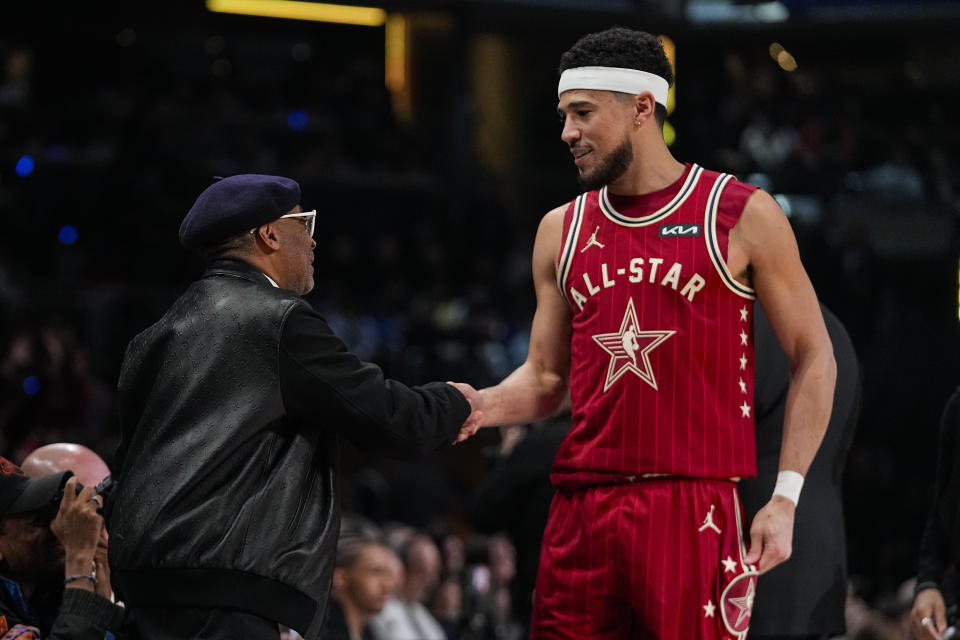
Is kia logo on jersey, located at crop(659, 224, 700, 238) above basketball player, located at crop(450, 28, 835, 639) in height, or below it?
above

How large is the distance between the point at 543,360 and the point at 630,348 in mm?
504

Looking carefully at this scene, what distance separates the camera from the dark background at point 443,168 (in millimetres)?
11820

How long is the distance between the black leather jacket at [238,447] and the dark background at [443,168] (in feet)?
18.8

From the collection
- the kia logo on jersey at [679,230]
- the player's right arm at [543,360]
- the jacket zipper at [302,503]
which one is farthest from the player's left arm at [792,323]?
the jacket zipper at [302,503]

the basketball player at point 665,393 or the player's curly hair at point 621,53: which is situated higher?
the player's curly hair at point 621,53

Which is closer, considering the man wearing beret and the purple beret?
the man wearing beret

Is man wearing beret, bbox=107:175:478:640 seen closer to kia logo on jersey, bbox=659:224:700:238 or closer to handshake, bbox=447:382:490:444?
handshake, bbox=447:382:490:444

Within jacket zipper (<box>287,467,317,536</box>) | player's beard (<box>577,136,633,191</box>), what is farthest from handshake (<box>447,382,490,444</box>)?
player's beard (<box>577,136,633,191</box>)

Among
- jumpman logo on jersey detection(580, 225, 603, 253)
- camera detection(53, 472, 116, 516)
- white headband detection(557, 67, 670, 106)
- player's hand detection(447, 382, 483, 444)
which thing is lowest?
camera detection(53, 472, 116, 516)

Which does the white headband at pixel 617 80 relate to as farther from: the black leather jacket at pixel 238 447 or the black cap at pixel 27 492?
the black cap at pixel 27 492

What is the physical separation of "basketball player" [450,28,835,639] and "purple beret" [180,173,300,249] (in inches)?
35.0

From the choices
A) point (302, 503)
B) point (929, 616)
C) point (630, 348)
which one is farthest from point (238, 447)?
point (929, 616)

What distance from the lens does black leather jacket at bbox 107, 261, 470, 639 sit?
125 inches

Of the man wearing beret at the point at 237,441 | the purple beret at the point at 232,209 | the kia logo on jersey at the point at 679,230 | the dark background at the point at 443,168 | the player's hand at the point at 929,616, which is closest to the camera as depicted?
the man wearing beret at the point at 237,441
